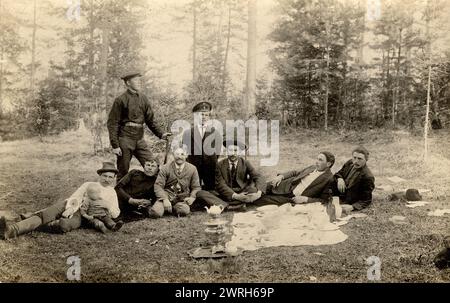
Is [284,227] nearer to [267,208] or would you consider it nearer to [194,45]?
[267,208]

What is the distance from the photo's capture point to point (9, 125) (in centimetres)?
667

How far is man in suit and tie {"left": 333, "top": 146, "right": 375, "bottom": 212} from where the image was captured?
6.41 m

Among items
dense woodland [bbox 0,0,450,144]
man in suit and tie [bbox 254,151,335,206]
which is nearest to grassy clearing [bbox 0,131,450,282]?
man in suit and tie [bbox 254,151,335,206]

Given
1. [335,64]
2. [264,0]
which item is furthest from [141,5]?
[335,64]

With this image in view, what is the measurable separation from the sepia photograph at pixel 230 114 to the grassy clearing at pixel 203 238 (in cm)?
3

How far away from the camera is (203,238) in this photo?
5.96 meters

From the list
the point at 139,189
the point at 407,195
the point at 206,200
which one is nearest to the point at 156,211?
the point at 139,189

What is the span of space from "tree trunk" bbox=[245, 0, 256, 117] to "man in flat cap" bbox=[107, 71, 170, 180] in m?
1.26

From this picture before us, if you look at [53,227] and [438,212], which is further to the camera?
[438,212]

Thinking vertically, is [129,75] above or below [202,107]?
above

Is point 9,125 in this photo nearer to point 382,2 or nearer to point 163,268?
point 163,268

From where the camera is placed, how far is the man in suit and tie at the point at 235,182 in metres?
6.48

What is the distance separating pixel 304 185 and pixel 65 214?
10.5ft

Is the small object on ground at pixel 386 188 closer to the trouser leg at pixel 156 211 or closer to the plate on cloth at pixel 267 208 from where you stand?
the plate on cloth at pixel 267 208
